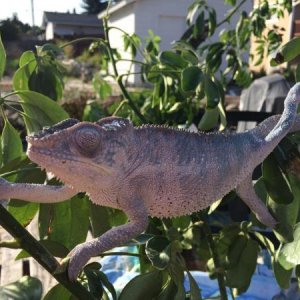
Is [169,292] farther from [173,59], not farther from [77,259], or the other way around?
[173,59]

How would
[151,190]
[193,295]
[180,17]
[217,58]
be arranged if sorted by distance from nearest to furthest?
[151,190], [193,295], [217,58], [180,17]

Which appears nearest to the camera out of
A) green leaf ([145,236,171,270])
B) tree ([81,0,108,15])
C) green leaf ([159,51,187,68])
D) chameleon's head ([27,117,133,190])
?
chameleon's head ([27,117,133,190])

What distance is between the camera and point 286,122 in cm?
44

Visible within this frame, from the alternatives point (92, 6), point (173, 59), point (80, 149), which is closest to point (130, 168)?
point (80, 149)

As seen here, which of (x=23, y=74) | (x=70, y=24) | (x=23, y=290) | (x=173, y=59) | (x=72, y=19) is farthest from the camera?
(x=72, y=19)

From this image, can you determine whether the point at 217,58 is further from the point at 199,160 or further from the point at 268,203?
Result: the point at 199,160

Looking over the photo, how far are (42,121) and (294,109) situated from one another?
276 millimetres

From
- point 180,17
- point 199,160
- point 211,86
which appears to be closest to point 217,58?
point 211,86

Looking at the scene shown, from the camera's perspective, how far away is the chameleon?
1.01 feet

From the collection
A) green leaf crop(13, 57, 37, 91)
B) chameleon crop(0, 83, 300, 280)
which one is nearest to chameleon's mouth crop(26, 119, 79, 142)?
chameleon crop(0, 83, 300, 280)

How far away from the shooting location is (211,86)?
58cm

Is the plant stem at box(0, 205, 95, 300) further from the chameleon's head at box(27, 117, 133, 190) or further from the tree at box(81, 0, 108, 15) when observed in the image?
the tree at box(81, 0, 108, 15)

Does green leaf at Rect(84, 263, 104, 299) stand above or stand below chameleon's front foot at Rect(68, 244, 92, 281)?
below

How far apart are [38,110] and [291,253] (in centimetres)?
32
